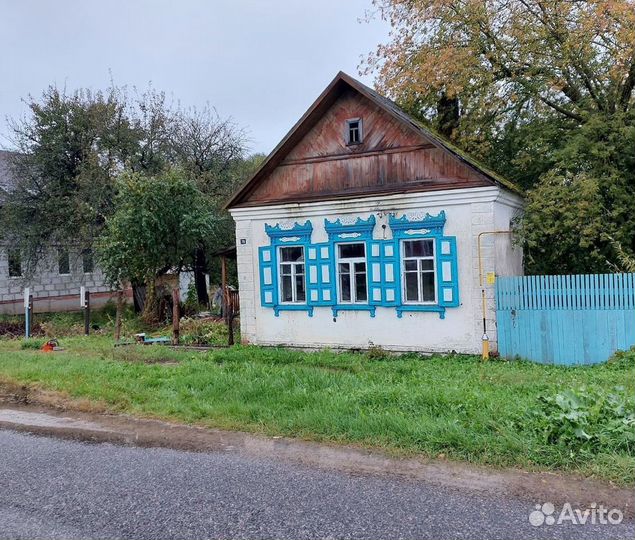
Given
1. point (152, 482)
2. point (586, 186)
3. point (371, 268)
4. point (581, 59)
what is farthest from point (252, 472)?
point (581, 59)

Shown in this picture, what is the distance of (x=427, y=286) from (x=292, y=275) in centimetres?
344

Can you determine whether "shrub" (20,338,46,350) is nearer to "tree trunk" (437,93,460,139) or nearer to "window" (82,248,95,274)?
"window" (82,248,95,274)

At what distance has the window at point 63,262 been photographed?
23.4 metres

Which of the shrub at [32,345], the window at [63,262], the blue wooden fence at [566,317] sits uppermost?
the window at [63,262]

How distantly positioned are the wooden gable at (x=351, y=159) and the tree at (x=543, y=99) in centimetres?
247

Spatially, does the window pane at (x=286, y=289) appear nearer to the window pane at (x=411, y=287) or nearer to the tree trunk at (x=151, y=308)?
the window pane at (x=411, y=287)

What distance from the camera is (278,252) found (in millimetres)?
13836

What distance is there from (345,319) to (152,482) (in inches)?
330

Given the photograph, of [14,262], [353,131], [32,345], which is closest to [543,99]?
[353,131]

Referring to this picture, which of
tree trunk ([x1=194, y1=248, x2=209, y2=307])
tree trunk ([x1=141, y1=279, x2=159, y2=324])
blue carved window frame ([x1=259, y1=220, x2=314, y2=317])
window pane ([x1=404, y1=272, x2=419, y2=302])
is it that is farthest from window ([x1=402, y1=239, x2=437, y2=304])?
tree trunk ([x1=194, y1=248, x2=209, y2=307])

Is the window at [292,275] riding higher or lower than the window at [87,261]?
lower

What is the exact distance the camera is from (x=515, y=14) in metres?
14.6

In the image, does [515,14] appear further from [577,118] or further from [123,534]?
A: [123,534]

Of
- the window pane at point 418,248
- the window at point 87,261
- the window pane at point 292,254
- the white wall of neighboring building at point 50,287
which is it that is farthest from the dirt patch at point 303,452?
the white wall of neighboring building at point 50,287
